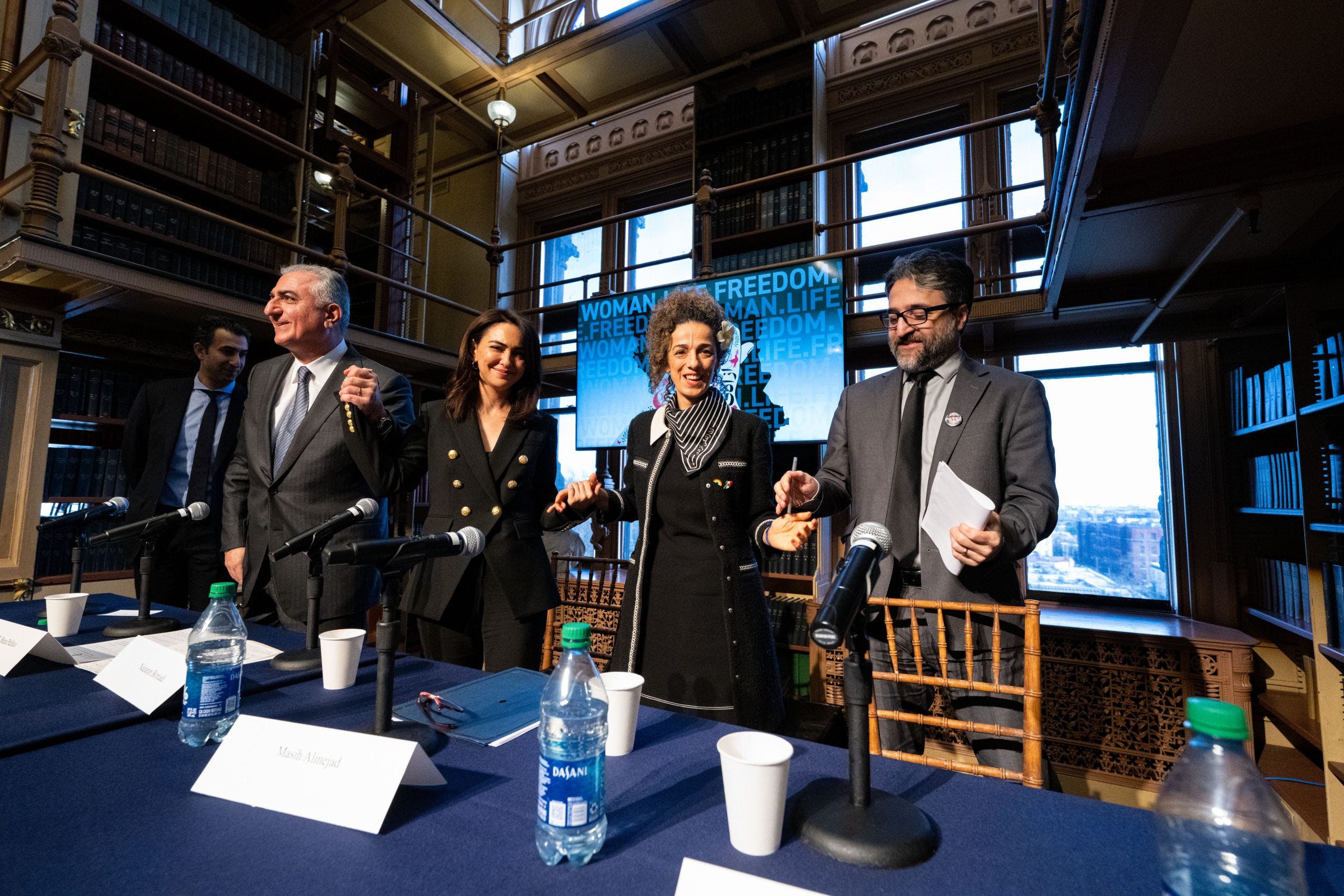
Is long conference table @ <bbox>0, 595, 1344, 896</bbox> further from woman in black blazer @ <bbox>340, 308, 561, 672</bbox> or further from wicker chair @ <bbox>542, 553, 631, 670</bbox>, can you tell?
wicker chair @ <bbox>542, 553, 631, 670</bbox>

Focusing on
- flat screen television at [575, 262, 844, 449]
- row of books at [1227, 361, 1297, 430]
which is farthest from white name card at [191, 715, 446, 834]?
row of books at [1227, 361, 1297, 430]

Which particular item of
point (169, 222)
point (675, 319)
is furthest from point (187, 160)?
point (675, 319)

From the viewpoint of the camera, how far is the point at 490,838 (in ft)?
1.89

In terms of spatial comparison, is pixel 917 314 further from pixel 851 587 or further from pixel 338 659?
pixel 338 659

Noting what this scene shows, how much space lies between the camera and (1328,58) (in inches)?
48.3

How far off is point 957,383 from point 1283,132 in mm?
1042

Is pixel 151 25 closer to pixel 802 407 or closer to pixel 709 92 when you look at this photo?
pixel 709 92

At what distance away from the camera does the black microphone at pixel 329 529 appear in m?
0.98

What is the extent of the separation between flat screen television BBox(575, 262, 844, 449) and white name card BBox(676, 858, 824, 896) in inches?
104

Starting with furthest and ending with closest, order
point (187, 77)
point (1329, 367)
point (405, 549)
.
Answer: point (187, 77), point (1329, 367), point (405, 549)

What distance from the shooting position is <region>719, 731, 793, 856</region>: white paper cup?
55 cm

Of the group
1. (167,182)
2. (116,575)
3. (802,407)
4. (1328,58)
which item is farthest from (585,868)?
(167,182)

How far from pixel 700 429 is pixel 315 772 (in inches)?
42.2

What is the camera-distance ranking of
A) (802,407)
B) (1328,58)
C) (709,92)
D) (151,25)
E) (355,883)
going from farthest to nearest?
(709,92), (151,25), (802,407), (1328,58), (355,883)
